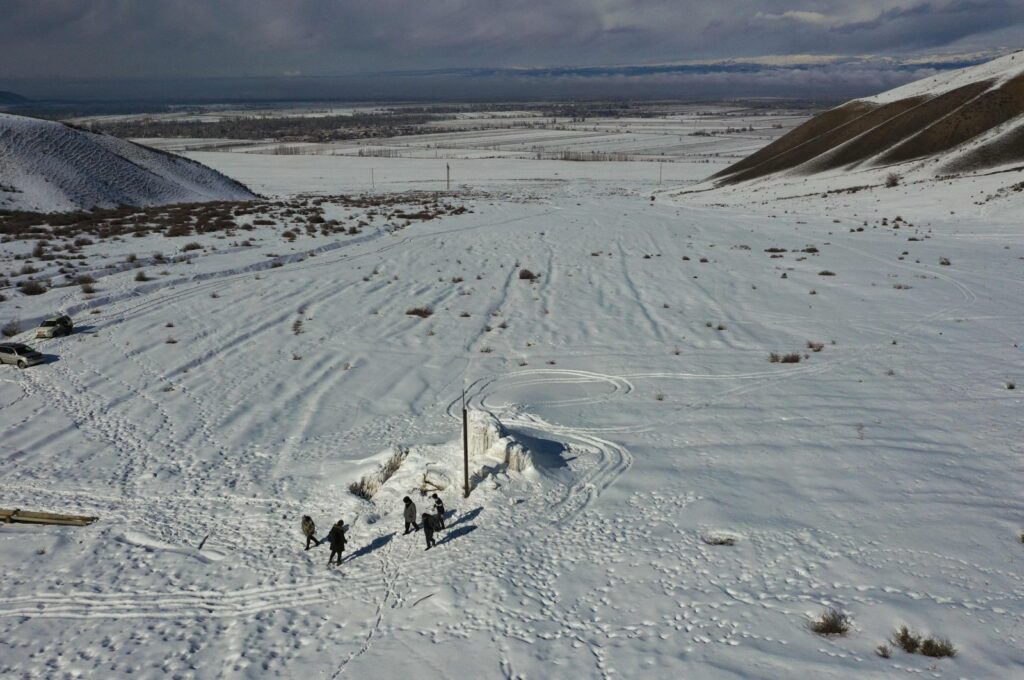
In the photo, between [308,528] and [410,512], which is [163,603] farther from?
[410,512]

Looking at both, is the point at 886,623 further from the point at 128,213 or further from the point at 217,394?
the point at 128,213

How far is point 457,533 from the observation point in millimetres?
14359

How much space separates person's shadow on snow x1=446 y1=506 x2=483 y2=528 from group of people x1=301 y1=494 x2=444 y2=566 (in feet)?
1.59

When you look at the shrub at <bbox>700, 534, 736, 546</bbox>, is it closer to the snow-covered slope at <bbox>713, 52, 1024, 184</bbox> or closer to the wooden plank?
the wooden plank

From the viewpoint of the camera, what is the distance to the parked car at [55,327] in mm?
26031

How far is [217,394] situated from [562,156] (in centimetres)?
12652

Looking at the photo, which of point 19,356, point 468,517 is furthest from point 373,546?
point 19,356

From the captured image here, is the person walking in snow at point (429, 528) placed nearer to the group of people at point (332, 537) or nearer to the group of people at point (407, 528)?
the group of people at point (407, 528)

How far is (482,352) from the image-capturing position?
25344mm

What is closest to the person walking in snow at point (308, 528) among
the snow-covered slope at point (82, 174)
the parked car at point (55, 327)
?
the parked car at point (55, 327)

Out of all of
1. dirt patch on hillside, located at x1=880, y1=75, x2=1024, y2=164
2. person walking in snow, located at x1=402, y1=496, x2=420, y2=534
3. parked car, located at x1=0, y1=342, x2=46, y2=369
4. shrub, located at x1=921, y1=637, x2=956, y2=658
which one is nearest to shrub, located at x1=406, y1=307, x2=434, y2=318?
parked car, located at x1=0, y1=342, x2=46, y2=369

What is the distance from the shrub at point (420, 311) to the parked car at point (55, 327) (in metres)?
14.0

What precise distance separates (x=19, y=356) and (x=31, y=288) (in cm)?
1044

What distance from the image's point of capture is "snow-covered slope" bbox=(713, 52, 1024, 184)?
62781mm
